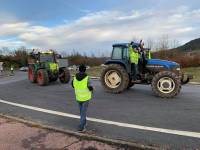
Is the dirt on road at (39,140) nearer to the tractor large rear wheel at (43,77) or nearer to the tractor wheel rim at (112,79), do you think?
the tractor wheel rim at (112,79)

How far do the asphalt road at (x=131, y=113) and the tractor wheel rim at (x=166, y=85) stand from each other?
49cm

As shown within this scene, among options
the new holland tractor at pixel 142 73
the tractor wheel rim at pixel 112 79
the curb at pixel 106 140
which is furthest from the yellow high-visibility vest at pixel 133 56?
the curb at pixel 106 140

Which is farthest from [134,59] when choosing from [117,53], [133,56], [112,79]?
[112,79]

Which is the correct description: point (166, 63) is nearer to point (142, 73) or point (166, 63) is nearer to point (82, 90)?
point (142, 73)

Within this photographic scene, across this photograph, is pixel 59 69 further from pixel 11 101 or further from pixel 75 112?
pixel 75 112

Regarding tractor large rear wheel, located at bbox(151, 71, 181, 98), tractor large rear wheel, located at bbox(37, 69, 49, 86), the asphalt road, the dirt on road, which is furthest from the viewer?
tractor large rear wheel, located at bbox(37, 69, 49, 86)

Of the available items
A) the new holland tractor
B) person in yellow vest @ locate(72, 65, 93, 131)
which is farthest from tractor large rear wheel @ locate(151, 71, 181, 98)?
person in yellow vest @ locate(72, 65, 93, 131)

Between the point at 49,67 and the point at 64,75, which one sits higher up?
the point at 49,67

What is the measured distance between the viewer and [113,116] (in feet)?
32.4

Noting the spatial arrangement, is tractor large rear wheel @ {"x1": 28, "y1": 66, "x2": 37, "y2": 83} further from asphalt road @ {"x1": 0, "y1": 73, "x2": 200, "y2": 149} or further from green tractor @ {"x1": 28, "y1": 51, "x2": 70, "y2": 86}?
asphalt road @ {"x1": 0, "y1": 73, "x2": 200, "y2": 149}

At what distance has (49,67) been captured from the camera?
70.7ft

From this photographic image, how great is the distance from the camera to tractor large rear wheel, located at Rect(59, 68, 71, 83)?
69.9ft

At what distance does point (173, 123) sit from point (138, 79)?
618cm

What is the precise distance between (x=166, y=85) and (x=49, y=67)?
10.4 m
